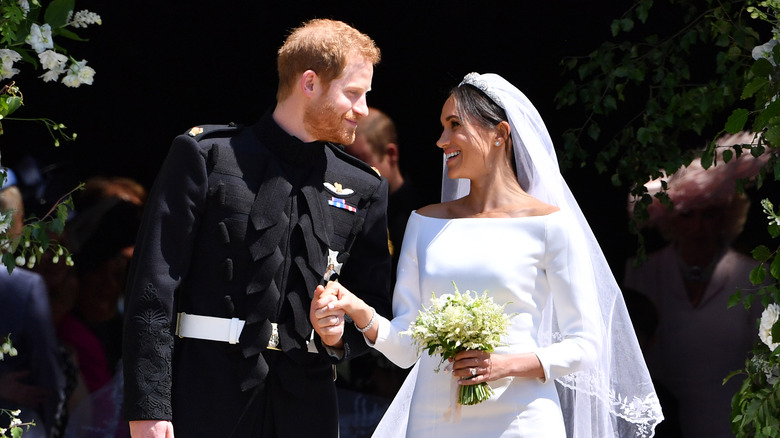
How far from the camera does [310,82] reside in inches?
121

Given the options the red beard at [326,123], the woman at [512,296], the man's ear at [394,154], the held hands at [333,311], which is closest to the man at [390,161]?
the man's ear at [394,154]

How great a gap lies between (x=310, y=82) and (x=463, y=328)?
2.98ft

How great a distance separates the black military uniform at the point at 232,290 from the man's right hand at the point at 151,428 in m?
0.02

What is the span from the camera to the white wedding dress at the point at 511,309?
2904 mm

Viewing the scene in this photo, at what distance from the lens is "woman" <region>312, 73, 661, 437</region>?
9.52ft

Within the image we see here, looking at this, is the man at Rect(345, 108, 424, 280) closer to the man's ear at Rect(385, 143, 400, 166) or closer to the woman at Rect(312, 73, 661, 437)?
the man's ear at Rect(385, 143, 400, 166)

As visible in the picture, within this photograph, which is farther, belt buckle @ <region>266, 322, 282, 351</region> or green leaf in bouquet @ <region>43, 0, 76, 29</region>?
green leaf in bouquet @ <region>43, 0, 76, 29</region>

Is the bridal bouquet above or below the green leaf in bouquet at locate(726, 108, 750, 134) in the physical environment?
below

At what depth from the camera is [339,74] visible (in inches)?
121

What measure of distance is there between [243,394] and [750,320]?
2.83 meters

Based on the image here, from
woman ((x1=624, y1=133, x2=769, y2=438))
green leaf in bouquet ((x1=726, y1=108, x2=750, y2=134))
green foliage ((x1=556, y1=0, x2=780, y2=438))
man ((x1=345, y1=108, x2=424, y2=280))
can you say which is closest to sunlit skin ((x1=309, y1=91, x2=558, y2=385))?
green leaf in bouquet ((x1=726, y1=108, x2=750, y2=134))

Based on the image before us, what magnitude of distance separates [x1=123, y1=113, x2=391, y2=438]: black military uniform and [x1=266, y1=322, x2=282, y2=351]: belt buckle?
1 centimetres

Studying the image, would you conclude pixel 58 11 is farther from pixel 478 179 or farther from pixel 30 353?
pixel 30 353

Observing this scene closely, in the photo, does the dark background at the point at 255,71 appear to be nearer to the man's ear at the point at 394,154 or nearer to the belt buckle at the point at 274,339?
the man's ear at the point at 394,154
